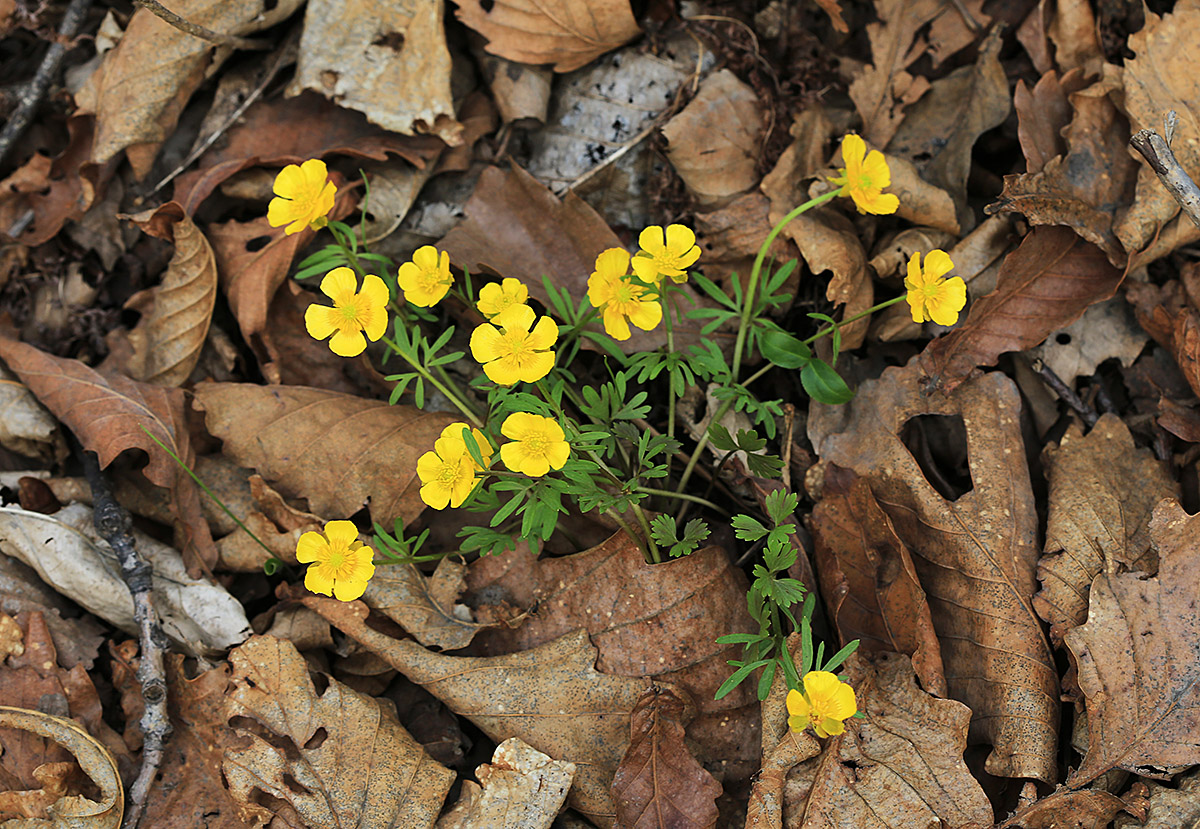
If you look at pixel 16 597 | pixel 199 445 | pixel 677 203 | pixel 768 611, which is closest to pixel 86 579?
pixel 16 597

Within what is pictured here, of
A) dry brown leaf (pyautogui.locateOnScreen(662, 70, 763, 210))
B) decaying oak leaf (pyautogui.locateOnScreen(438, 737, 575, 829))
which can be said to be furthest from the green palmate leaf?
decaying oak leaf (pyautogui.locateOnScreen(438, 737, 575, 829))

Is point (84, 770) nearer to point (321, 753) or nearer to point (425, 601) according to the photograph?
point (321, 753)

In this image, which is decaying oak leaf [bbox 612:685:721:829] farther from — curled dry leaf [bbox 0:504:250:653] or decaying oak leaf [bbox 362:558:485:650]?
curled dry leaf [bbox 0:504:250:653]

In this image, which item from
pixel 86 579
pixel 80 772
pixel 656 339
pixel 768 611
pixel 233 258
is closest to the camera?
pixel 768 611

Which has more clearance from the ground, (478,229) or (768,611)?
(478,229)

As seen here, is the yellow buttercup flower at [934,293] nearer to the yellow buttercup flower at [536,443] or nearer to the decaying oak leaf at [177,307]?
the yellow buttercup flower at [536,443]

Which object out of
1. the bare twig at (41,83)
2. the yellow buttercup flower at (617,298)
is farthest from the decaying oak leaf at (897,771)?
the bare twig at (41,83)

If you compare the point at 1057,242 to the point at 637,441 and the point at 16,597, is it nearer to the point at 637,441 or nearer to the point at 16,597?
the point at 637,441
